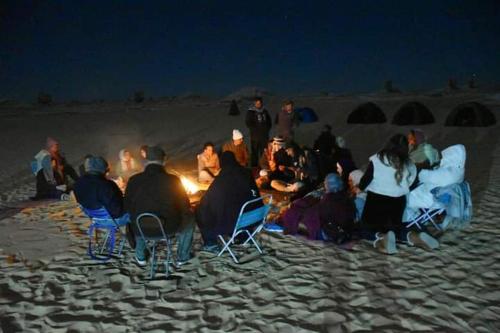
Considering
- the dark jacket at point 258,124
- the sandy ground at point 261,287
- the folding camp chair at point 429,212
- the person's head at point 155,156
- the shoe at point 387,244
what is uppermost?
the dark jacket at point 258,124

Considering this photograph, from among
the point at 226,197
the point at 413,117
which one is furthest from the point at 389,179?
the point at 413,117

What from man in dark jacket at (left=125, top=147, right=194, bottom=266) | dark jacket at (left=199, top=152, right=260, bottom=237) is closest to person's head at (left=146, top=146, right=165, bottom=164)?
man in dark jacket at (left=125, top=147, right=194, bottom=266)

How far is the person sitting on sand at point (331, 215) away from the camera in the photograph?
5.23 metres

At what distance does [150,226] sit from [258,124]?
588 centimetres

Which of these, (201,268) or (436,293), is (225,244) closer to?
(201,268)

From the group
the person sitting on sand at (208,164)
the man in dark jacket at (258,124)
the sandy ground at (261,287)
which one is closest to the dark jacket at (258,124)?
the man in dark jacket at (258,124)

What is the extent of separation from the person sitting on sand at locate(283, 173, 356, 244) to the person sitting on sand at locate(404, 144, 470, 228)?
2.72 ft

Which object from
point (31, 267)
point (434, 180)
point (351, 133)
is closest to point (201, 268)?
point (31, 267)

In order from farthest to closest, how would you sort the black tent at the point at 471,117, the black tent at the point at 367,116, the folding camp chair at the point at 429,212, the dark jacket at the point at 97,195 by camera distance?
the black tent at the point at 367,116 → the black tent at the point at 471,117 → the folding camp chair at the point at 429,212 → the dark jacket at the point at 97,195

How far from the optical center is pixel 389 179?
5.14 metres

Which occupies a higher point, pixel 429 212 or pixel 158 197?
pixel 158 197

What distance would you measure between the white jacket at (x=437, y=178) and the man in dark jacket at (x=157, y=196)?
2933mm

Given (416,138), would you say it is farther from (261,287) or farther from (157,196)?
(157,196)

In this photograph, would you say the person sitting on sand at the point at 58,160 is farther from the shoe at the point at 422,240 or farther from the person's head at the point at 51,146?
the shoe at the point at 422,240
